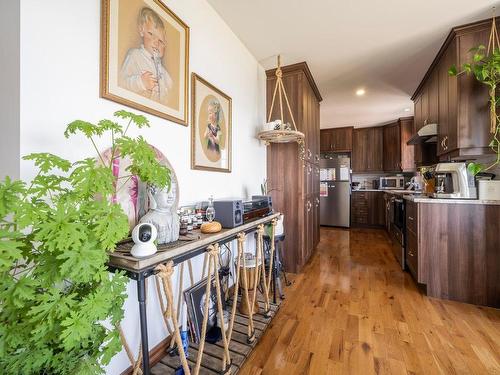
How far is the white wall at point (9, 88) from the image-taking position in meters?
0.83

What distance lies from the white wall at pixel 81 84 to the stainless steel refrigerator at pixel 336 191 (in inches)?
162

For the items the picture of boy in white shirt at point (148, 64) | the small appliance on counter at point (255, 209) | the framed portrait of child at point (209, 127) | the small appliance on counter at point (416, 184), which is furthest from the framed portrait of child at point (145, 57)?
the small appliance on counter at point (416, 184)

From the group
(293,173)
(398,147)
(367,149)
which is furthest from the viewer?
(367,149)

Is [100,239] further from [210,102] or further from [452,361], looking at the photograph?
[452,361]

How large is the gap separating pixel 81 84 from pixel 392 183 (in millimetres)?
6109

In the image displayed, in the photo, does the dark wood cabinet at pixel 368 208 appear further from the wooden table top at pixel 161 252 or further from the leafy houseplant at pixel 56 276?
the leafy houseplant at pixel 56 276

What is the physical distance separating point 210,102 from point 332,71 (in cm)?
193

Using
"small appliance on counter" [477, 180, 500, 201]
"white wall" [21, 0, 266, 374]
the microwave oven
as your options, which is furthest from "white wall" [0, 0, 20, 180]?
the microwave oven

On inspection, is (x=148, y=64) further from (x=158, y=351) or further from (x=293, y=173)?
(x=293, y=173)

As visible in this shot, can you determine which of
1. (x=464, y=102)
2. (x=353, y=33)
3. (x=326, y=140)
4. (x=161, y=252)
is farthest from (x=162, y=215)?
(x=326, y=140)

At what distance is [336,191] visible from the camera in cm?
549

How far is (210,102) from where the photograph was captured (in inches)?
74.1

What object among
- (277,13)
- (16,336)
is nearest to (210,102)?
(277,13)

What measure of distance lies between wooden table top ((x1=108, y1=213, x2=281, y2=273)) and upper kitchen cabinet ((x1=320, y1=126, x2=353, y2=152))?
5173 millimetres
